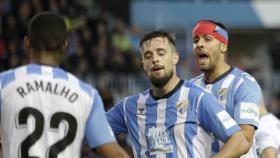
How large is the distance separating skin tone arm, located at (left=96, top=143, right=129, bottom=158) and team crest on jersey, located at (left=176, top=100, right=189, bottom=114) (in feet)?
4.08

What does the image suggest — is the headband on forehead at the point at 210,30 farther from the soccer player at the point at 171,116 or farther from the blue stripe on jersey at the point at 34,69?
the blue stripe on jersey at the point at 34,69

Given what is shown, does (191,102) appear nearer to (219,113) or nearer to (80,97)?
(219,113)

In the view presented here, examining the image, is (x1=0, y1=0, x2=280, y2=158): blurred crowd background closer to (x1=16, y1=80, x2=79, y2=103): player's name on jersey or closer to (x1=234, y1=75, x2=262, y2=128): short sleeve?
(x1=234, y1=75, x2=262, y2=128): short sleeve

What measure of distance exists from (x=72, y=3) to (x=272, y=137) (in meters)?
11.7

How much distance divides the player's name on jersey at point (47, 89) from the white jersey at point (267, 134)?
3.51m

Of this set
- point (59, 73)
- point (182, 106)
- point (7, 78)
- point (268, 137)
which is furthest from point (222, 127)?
point (268, 137)

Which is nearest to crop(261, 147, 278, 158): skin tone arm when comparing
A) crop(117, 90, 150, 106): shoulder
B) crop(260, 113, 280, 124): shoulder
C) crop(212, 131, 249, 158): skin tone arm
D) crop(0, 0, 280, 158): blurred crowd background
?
crop(260, 113, 280, 124): shoulder

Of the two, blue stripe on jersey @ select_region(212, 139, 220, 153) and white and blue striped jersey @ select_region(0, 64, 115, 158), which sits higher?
white and blue striped jersey @ select_region(0, 64, 115, 158)

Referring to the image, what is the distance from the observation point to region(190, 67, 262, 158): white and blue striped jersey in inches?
249

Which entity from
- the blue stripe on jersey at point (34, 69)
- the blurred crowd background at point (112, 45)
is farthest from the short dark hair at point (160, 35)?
the blurred crowd background at point (112, 45)

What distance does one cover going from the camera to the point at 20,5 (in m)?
16.0

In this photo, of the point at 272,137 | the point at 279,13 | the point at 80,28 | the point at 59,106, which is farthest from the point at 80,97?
the point at 279,13

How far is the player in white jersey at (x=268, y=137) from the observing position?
7961 millimetres

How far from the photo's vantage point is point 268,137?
8.08 metres
